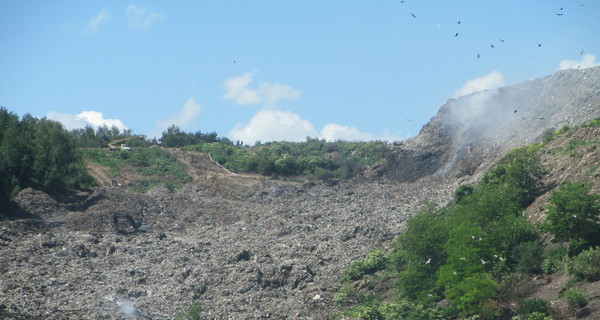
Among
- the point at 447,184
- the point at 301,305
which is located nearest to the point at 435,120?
the point at 447,184

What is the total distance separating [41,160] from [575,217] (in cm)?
3091

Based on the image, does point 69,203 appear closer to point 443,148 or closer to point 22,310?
point 22,310

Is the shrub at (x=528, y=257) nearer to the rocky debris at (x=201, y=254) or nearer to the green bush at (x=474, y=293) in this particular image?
the green bush at (x=474, y=293)

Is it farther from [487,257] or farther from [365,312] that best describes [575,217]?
[365,312]

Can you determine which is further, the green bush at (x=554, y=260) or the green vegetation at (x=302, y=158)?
the green vegetation at (x=302, y=158)

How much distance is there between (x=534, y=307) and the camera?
22797mm

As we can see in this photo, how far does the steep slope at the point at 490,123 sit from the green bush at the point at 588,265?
18770 millimetres

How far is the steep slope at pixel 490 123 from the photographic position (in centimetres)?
4644

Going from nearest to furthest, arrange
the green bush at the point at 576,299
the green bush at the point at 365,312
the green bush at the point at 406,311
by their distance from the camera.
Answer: the green bush at the point at 576,299
the green bush at the point at 406,311
the green bush at the point at 365,312

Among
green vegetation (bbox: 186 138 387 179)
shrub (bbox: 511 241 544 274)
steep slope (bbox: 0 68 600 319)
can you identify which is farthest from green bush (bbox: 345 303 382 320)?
green vegetation (bbox: 186 138 387 179)

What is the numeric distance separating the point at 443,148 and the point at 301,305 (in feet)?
92.5

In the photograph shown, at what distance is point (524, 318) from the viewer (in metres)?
22.7

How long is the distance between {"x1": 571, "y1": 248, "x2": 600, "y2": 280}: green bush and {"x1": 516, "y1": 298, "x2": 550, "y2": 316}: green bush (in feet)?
5.31

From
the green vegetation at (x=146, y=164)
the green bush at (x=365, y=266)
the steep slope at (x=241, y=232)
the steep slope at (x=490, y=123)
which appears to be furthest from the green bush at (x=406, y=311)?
the green vegetation at (x=146, y=164)
